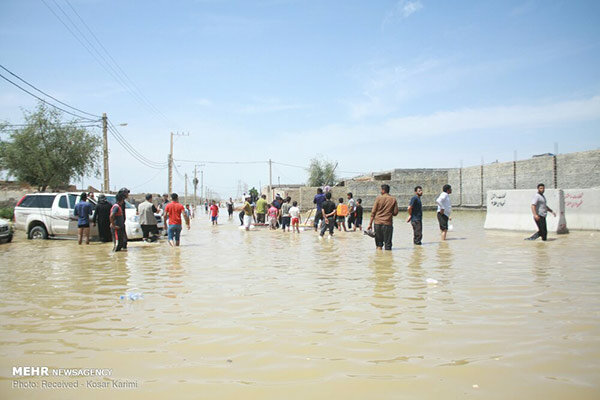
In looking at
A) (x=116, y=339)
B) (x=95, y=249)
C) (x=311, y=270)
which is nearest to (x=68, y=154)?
(x=95, y=249)

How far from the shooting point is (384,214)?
1102cm

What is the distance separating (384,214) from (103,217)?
8.88 meters

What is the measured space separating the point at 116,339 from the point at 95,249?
9432 millimetres

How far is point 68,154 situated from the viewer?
3422 cm

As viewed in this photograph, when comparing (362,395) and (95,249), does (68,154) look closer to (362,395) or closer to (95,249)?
(95,249)

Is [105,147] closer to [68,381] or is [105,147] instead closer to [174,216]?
[174,216]

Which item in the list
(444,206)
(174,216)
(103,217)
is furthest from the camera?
(444,206)

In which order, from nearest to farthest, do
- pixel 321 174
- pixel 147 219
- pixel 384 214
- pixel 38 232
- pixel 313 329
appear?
pixel 313 329, pixel 384 214, pixel 147 219, pixel 38 232, pixel 321 174

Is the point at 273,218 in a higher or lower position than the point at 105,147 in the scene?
Answer: lower

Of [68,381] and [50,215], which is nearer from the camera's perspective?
[68,381]

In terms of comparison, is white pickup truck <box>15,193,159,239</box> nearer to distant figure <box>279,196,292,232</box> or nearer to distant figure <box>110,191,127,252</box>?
distant figure <box>110,191,127,252</box>

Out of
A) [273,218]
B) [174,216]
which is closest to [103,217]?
[174,216]

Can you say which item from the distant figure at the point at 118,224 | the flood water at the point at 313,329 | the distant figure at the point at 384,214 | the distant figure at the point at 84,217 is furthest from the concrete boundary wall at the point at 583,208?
the distant figure at the point at 84,217

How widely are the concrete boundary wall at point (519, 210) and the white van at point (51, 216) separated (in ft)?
48.0
